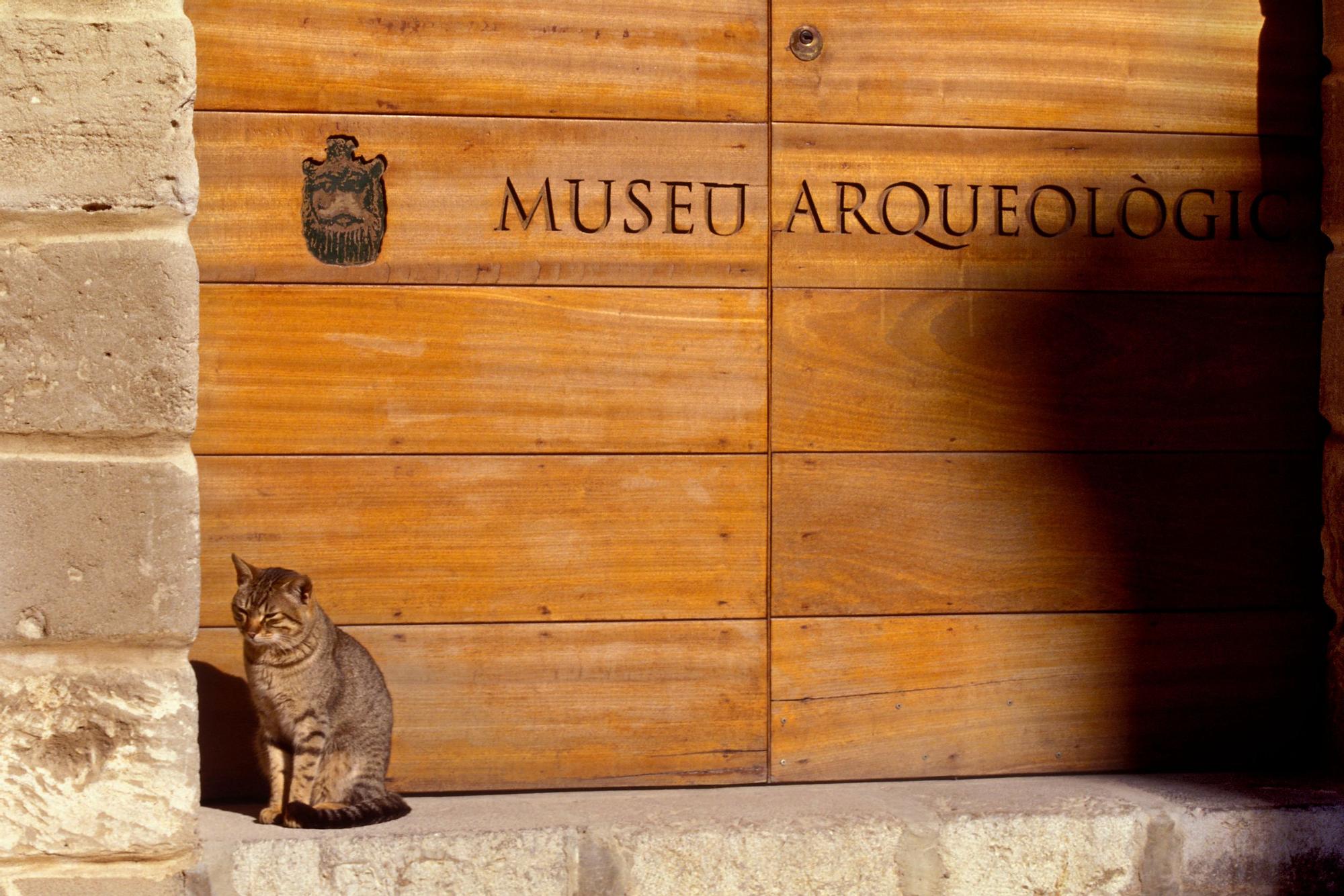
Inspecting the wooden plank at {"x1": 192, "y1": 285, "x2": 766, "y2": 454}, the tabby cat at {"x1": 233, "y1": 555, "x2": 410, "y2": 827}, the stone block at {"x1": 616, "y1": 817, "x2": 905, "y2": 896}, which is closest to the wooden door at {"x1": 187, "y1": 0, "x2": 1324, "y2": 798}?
the wooden plank at {"x1": 192, "y1": 285, "x2": 766, "y2": 454}

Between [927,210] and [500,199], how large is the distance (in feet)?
2.69

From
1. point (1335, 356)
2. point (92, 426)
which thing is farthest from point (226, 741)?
point (1335, 356)

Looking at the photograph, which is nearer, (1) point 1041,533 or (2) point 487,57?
(2) point 487,57

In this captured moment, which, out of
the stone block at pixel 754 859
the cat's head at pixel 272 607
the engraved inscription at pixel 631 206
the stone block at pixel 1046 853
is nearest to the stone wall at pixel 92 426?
the cat's head at pixel 272 607

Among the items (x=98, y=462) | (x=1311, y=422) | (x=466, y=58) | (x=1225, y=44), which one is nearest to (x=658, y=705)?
(x=98, y=462)

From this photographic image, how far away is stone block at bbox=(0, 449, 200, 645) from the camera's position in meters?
1.85

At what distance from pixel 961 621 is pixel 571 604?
76 centimetres

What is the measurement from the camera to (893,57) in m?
2.36

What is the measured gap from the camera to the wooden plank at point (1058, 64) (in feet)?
7.70

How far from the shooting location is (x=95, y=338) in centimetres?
185

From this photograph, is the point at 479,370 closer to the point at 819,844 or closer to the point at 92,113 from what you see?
the point at 92,113

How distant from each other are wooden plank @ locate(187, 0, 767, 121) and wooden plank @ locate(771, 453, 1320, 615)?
2.41 ft

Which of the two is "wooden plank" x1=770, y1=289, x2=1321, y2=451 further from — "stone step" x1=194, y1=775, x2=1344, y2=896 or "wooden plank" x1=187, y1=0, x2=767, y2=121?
"stone step" x1=194, y1=775, x2=1344, y2=896

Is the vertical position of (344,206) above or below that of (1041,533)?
above
